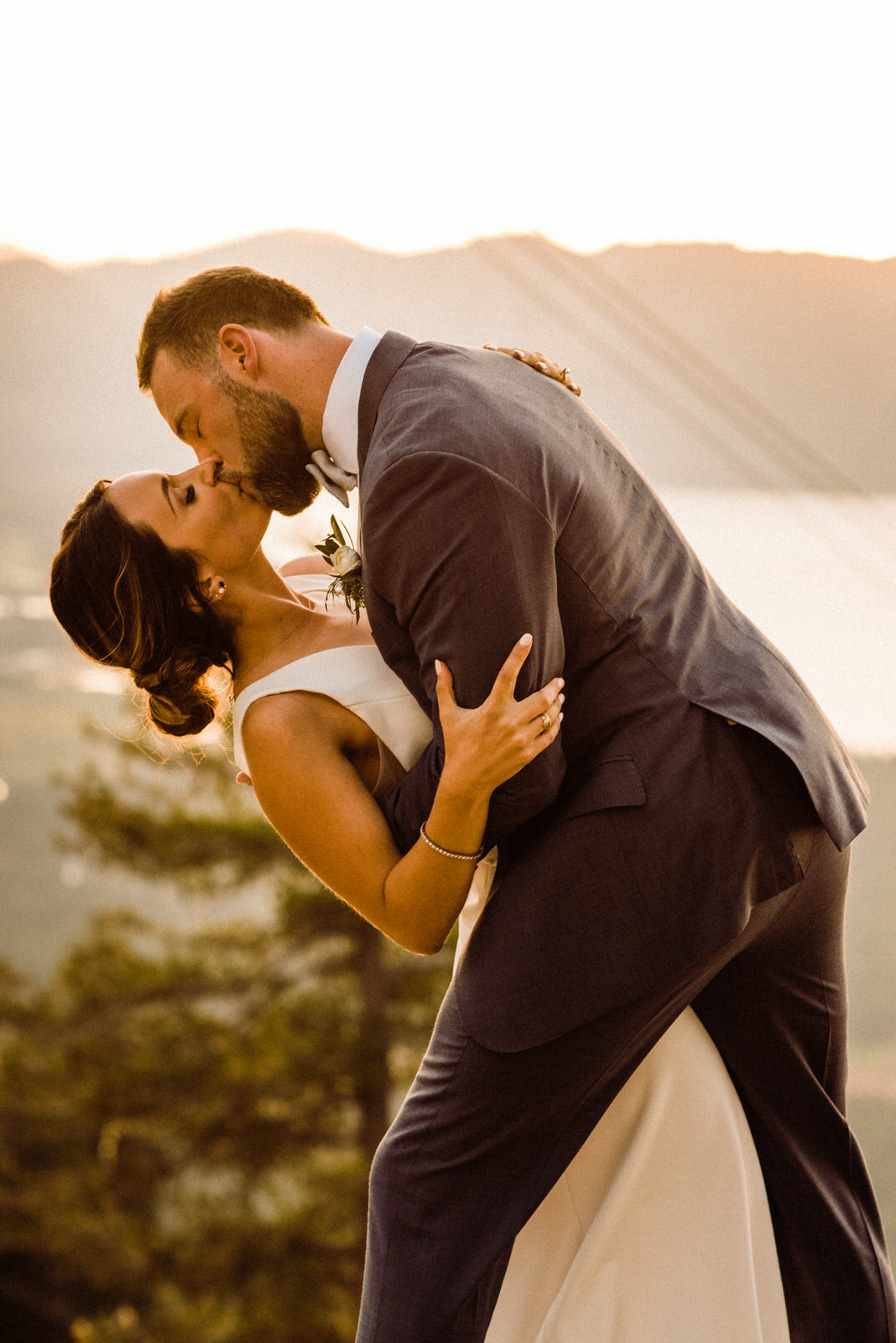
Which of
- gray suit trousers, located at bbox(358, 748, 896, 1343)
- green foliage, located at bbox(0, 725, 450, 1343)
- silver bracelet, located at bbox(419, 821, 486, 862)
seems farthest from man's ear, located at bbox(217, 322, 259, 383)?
green foliage, located at bbox(0, 725, 450, 1343)

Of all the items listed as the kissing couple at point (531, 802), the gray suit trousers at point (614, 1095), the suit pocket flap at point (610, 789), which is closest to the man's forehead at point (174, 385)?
the kissing couple at point (531, 802)

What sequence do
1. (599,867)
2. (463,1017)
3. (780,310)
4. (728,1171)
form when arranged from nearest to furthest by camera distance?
(599,867), (463,1017), (728,1171), (780,310)

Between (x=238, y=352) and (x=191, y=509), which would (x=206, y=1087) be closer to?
(x=191, y=509)

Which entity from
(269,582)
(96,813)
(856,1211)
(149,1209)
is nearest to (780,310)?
(269,582)

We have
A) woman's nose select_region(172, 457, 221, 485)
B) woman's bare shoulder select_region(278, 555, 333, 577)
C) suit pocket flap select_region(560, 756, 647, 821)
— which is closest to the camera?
suit pocket flap select_region(560, 756, 647, 821)

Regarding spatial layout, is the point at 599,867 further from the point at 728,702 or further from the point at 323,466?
the point at 323,466

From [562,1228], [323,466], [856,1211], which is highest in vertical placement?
[323,466]

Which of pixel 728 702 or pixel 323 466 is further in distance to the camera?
pixel 323 466

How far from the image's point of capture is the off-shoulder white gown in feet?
5.37

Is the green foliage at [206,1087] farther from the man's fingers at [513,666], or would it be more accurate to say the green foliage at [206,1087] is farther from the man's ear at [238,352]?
the man's fingers at [513,666]

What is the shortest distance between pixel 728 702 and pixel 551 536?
0.31 meters

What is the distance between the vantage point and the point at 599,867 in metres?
1.37

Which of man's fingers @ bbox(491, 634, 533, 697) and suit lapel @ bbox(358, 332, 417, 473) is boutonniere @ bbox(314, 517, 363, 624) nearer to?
suit lapel @ bbox(358, 332, 417, 473)

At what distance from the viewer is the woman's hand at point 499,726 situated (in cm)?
125
